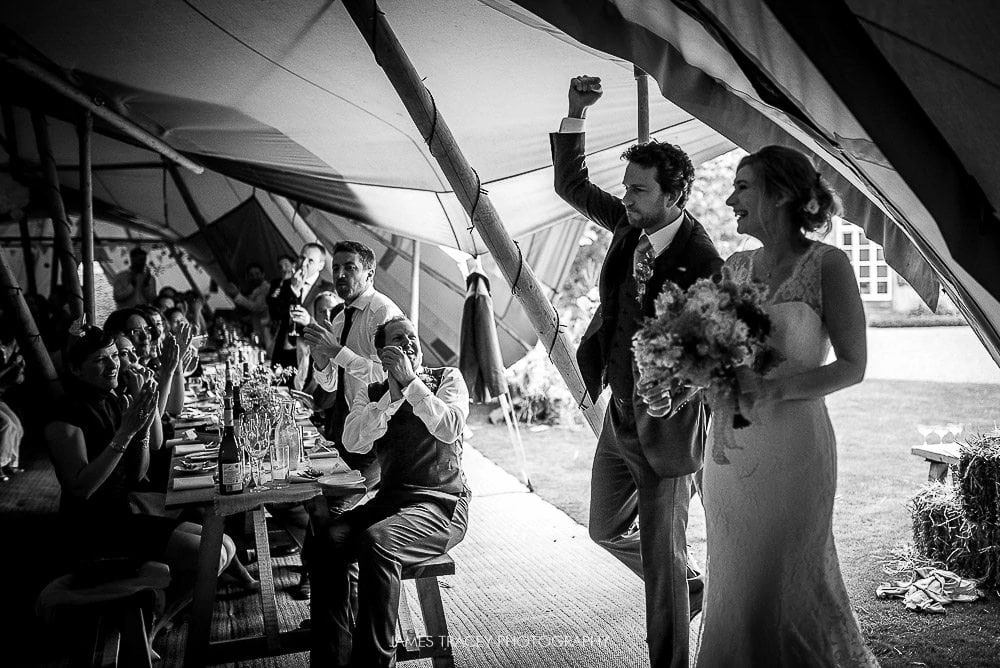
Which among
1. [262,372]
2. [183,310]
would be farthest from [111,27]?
[183,310]

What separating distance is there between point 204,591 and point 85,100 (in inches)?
198

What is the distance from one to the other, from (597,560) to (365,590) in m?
2.21

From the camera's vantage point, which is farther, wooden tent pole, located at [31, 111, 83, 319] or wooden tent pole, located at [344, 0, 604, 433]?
wooden tent pole, located at [31, 111, 83, 319]

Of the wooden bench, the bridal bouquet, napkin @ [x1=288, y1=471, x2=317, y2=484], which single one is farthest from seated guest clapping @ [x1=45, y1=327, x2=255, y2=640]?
the wooden bench

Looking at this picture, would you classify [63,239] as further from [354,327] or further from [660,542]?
[660,542]

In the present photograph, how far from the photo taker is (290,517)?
14.5 feet

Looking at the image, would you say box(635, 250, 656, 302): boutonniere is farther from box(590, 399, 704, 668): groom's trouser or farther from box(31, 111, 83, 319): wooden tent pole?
box(31, 111, 83, 319): wooden tent pole

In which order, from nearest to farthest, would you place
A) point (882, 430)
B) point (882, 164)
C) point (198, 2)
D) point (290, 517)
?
point (882, 164) → point (198, 2) → point (290, 517) → point (882, 430)

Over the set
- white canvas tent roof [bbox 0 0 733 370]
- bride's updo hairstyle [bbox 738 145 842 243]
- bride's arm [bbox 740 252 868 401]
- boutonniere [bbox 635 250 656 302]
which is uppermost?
white canvas tent roof [bbox 0 0 733 370]

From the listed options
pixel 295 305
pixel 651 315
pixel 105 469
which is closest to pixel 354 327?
pixel 105 469

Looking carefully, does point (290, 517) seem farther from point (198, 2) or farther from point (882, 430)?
point (882, 430)

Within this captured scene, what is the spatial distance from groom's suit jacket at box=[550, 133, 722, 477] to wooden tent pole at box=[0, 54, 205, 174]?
4.49 meters

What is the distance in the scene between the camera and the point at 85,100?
6816mm

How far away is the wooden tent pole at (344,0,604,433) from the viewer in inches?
Result: 141
